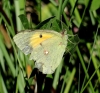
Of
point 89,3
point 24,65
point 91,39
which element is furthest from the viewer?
point 91,39

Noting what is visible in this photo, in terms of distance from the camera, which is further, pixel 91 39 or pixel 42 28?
pixel 91 39

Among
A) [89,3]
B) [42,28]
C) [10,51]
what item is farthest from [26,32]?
[10,51]

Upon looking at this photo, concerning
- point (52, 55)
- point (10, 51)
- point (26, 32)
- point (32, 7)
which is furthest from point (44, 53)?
point (32, 7)

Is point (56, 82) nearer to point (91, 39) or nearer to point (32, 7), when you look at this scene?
point (91, 39)

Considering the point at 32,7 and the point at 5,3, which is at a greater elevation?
the point at 5,3

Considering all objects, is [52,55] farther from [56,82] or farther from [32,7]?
[32,7]

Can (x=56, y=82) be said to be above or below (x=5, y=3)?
below

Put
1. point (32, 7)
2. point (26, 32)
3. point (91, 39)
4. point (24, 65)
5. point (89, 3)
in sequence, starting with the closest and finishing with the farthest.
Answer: point (26, 32)
point (24, 65)
point (89, 3)
point (91, 39)
point (32, 7)

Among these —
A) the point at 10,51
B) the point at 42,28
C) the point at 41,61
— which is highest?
the point at 42,28

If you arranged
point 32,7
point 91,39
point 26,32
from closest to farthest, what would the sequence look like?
point 26,32 < point 91,39 < point 32,7
